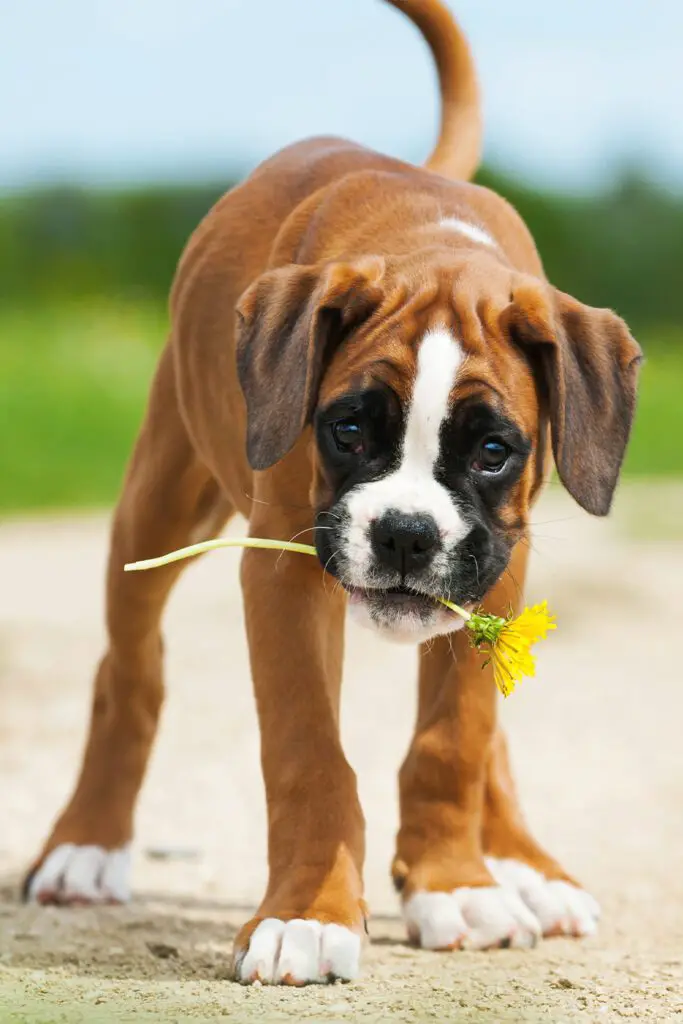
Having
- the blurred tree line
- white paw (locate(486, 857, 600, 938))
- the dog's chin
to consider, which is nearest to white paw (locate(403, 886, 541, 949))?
white paw (locate(486, 857, 600, 938))

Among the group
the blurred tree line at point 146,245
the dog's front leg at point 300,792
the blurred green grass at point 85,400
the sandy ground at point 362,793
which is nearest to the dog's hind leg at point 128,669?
the sandy ground at point 362,793

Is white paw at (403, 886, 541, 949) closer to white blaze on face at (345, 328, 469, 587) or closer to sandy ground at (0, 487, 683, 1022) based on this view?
sandy ground at (0, 487, 683, 1022)

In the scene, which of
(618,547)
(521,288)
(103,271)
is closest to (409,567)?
(521,288)

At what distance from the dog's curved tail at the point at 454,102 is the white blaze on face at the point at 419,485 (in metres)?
1.69

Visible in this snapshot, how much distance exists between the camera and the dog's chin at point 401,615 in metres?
3.87

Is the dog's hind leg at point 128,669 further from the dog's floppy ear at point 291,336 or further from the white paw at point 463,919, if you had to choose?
the white paw at point 463,919

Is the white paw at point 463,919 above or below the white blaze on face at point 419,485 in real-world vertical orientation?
below

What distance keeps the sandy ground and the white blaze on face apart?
0.67 meters

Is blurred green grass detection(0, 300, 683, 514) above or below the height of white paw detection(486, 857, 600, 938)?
above

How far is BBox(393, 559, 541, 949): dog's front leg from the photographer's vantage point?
→ 4.42 m

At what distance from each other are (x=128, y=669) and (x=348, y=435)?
1861mm

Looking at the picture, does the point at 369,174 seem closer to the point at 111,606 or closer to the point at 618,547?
the point at 111,606

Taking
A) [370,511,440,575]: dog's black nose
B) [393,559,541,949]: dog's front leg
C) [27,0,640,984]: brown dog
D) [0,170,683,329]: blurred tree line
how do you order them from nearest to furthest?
[370,511,440,575]: dog's black nose
[27,0,640,984]: brown dog
[393,559,541,949]: dog's front leg
[0,170,683,329]: blurred tree line

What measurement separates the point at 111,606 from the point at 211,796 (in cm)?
193
